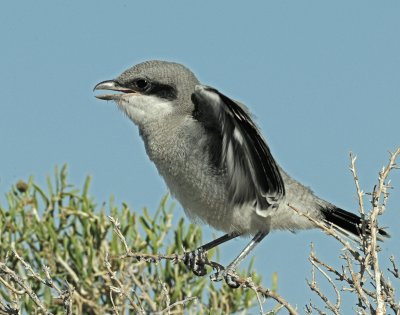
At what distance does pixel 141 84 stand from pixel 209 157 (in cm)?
71

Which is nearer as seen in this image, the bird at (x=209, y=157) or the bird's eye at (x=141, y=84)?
the bird at (x=209, y=157)

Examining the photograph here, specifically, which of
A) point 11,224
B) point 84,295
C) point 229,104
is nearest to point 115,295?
point 84,295

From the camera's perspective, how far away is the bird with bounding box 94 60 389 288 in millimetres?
3832

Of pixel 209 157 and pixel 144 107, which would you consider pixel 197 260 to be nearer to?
pixel 209 157

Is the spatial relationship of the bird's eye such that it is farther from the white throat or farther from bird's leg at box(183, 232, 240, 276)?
bird's leg at box(183, 232, 240, 276)

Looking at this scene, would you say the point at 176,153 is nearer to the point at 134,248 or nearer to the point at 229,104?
the point at 229,104

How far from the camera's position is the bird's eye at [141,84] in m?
4.51

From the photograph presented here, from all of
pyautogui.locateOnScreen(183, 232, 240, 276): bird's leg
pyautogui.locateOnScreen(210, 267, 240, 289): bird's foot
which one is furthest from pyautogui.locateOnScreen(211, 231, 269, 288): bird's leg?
pyautogui.locateOnScreen(183, 232, 240, 276): bird's leg

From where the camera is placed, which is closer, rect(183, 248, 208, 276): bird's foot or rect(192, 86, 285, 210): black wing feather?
rect(192, 86, 285, 210): black wing feather

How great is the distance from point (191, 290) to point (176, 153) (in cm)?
148

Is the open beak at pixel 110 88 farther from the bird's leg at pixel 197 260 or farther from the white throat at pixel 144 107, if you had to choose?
the bird's leg at pixel 197 260

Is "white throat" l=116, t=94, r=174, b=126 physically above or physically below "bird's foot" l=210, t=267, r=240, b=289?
above

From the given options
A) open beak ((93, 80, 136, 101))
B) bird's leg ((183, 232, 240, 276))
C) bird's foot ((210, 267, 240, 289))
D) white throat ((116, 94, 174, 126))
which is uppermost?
open beak ((93, 80, 136, 101))

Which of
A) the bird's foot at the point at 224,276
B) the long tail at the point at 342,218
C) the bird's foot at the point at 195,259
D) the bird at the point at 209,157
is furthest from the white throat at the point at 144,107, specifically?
the long tail at the point at 342,218
